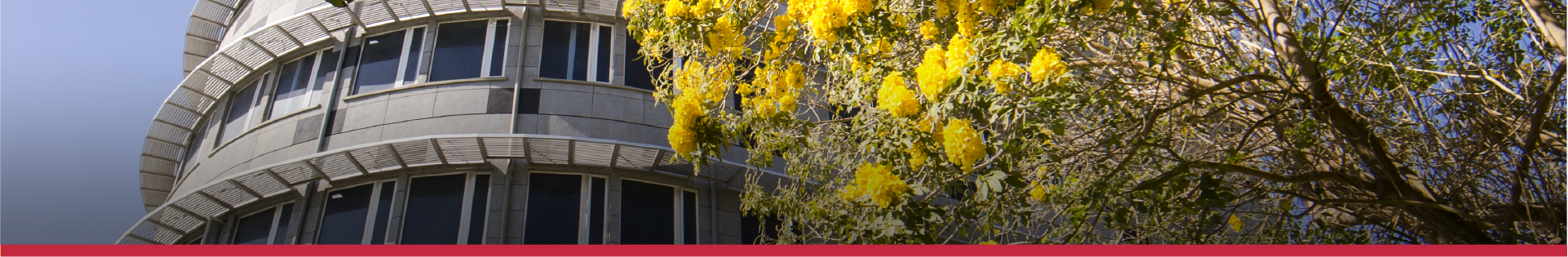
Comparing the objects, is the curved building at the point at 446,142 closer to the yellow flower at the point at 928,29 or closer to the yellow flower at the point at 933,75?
the yellow flower at the point at 928,29

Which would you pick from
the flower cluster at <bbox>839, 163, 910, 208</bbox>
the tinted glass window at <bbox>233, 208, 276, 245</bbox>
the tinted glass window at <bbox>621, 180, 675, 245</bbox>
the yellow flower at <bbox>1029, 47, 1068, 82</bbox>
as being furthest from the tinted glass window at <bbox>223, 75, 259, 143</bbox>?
the yellow flower at <bbox>1029, 47, 1068, 82</bbox>

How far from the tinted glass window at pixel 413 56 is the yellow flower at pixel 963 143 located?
7.31 m

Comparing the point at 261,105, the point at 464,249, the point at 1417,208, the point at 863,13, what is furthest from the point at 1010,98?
the point at 261,105

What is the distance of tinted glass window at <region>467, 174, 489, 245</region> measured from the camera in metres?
8.27

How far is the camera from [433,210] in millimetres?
8555

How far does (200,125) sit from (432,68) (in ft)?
15.3

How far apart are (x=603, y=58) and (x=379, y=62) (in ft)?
8.08

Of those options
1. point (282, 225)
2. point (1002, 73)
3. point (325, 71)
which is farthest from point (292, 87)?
point (1002, 73)

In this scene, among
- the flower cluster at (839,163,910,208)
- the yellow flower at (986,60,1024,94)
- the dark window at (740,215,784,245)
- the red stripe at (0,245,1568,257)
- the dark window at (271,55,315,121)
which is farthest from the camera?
the dark window at (271,55,315,121)

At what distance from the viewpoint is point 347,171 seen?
28.8 ft

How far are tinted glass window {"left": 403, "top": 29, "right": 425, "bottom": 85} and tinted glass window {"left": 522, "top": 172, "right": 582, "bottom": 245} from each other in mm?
1908

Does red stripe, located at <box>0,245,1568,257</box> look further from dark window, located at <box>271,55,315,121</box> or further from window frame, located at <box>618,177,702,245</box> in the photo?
dark window, located at <box>271,55,315,121</box>

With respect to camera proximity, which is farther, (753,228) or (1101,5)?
(753,228)

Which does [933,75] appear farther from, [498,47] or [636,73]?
[498,47]
